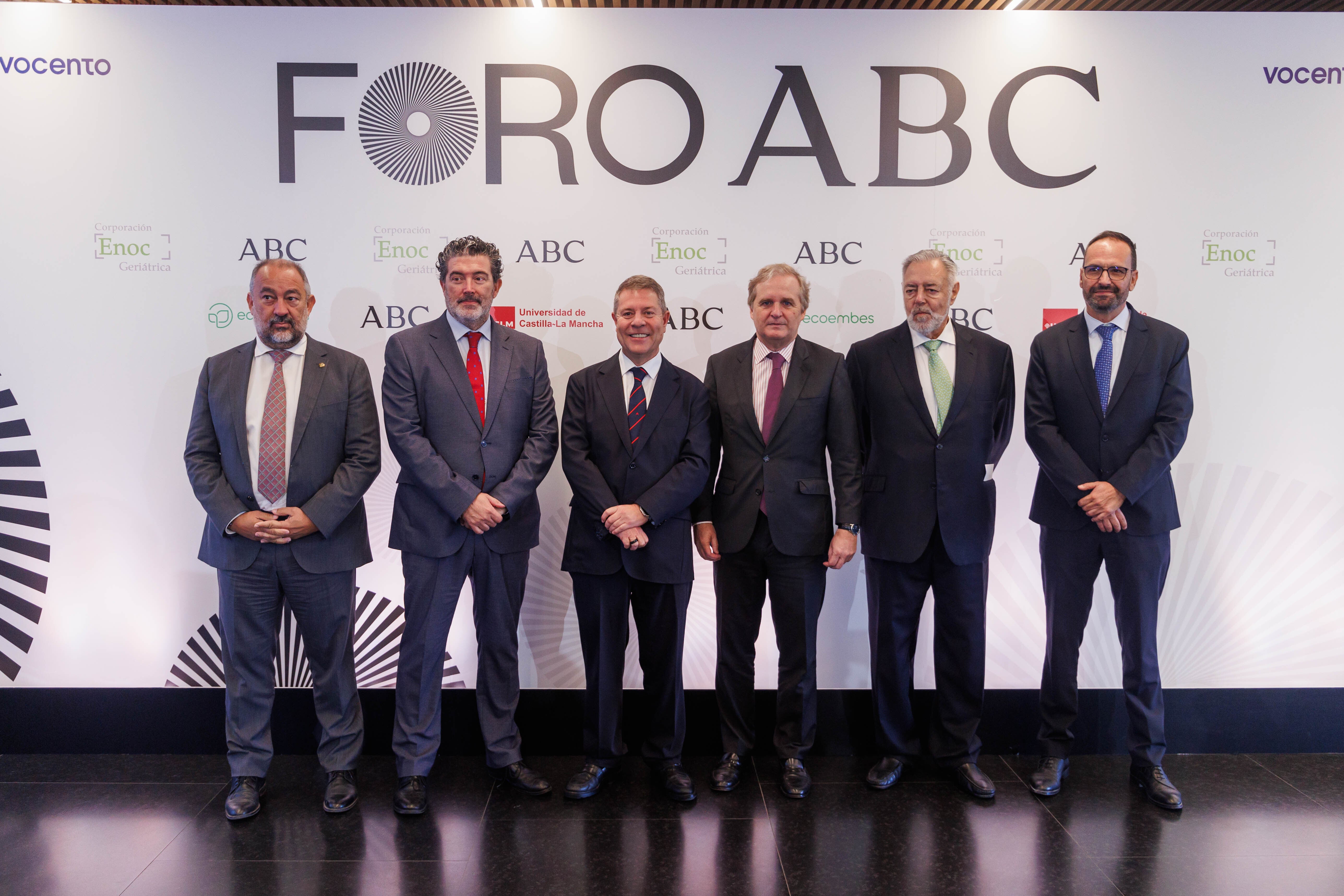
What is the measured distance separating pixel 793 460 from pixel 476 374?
1269 millimetres

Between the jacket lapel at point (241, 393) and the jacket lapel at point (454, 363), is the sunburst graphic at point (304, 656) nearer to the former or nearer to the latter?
the jacket lapel at point (241, 393)

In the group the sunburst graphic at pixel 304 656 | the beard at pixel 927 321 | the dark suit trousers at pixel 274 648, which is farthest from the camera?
the sunburst graphic at pixel 304 656

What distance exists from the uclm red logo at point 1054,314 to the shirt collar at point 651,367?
0.83 meters

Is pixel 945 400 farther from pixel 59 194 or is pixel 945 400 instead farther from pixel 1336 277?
pixel 59 194

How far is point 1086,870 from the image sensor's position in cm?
276

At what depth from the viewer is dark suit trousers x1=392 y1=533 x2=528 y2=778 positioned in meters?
3.15

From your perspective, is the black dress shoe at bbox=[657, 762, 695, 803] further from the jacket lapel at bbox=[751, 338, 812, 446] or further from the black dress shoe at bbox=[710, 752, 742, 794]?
the jacket lapel at bbox=[751, 338, 812, 446]

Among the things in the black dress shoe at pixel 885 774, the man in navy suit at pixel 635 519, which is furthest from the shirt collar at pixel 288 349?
the black dress shoe at pixel 885 774

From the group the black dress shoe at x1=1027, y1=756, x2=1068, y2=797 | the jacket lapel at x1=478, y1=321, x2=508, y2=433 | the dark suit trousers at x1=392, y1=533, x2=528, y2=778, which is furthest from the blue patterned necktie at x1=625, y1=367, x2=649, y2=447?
the black dress shoe at x1=1027, y1=756, x2=1068, y2=797

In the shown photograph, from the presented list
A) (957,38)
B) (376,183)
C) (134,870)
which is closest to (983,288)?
(957,38)

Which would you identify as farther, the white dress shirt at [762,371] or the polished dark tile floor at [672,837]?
the white dress shirt at [762,371]

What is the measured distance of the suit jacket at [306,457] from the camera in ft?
10.1

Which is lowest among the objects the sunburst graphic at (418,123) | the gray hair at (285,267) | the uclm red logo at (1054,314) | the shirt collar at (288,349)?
the shirt collar at (288,349)

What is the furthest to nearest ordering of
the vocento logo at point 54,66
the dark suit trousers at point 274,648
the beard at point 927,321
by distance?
1. the vocento logo at point 54,66
2. the beard at point 927,321
3. the dark suit trousers at point 274,648
